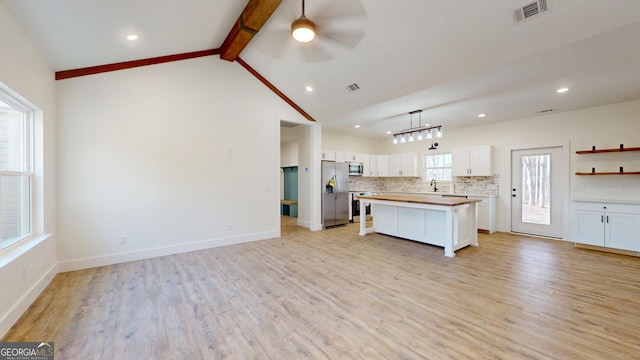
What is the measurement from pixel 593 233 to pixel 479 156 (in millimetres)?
2545

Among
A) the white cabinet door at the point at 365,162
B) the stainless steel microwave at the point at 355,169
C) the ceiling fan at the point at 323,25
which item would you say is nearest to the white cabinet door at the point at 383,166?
the white cabinet door at the point at 365,162

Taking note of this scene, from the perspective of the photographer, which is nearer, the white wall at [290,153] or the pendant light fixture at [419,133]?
the pendant light fixture at [419,133]

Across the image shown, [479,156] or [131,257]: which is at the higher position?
[479,156]

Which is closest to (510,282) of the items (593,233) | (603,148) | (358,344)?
(358,344)

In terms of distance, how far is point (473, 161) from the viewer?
20.9 ft

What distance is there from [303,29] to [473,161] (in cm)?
578

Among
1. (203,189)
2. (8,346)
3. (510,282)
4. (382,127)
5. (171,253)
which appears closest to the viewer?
(8,346)

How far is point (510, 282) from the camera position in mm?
3066

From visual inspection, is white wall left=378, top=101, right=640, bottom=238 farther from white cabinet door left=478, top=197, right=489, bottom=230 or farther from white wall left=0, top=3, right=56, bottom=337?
white wall left=0, top=3, right=56, bottom=337

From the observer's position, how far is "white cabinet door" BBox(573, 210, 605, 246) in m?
4.34

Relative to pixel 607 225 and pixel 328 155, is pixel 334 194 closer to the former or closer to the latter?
pixel 328 155

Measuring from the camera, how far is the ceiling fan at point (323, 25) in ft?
8.21

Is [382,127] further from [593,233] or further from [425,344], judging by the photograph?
[425,344]

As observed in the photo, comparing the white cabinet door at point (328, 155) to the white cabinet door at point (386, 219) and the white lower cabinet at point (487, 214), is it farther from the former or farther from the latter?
the white lower cabinet at point (487, 214)
